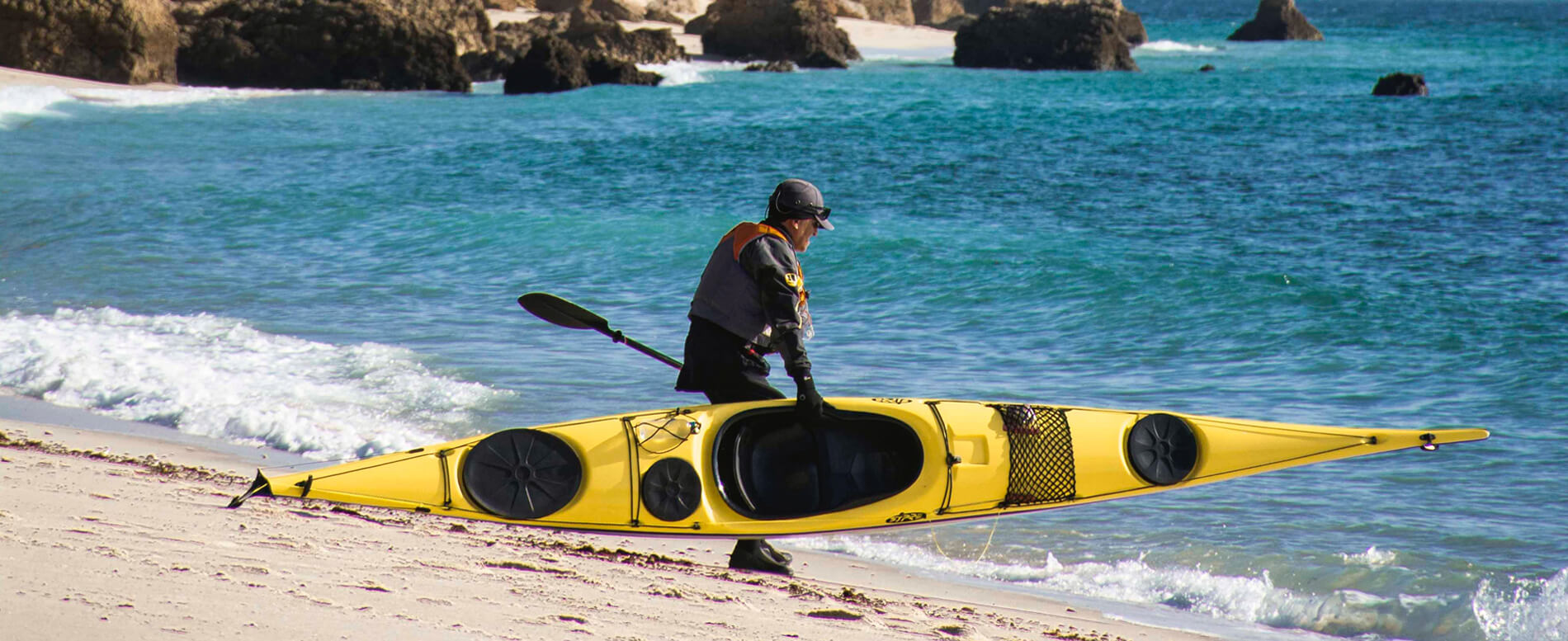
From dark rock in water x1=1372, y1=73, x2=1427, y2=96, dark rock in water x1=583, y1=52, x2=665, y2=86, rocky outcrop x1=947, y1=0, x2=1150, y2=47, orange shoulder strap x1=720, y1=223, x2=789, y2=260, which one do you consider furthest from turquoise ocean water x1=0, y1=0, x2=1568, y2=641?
rocky outcrop x1=947, y1=0, x2=1150, y2=47

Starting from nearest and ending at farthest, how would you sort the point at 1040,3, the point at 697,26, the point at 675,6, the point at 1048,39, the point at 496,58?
the point at 496,58 → the point at 1048,39 → the point at 1040,3 → the point at 697,26 → the point at 675,6

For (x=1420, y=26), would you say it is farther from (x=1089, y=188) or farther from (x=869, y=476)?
(x=869, y=476)

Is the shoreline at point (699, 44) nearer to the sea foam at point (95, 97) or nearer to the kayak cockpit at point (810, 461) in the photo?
the sea foam at point (95, 97)

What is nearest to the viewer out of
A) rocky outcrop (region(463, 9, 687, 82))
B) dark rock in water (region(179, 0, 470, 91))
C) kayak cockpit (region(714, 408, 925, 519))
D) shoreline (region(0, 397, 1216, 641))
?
shoreline (region(0, 397, 1216, 641))

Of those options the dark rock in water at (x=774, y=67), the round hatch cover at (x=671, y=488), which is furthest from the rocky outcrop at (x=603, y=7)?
the round hatch cover at (x=671, y=488)

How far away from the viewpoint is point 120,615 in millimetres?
3418

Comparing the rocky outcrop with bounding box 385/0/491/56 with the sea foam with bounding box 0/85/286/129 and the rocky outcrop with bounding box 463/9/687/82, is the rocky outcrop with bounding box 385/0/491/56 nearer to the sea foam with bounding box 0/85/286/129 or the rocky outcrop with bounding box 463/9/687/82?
the rocky outcrop with bounding box 463/9/687/82

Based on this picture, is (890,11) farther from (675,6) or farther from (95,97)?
(95,97)

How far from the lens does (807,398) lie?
4.99 meters

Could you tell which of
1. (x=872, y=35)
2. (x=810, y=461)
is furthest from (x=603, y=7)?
(x=810, y=461)

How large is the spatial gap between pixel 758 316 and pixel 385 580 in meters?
1.70

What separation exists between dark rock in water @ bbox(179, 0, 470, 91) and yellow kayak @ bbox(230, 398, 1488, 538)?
1307 inches

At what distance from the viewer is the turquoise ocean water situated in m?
6.00

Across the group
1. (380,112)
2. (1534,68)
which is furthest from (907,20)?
(380,112)
